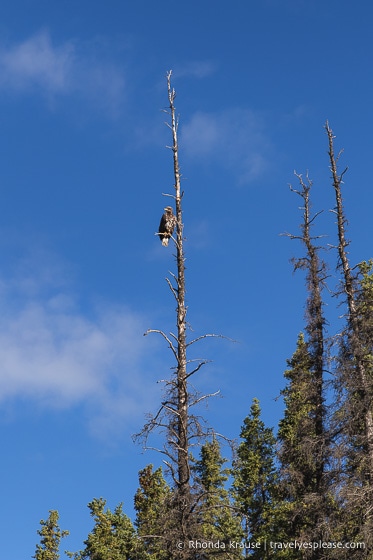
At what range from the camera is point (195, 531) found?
552 inches

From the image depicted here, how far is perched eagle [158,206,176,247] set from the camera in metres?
17.0

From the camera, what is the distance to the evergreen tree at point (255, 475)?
33281 millimetres

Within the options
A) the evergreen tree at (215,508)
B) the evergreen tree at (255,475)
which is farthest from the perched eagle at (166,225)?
the evergreen tree at (255,475)

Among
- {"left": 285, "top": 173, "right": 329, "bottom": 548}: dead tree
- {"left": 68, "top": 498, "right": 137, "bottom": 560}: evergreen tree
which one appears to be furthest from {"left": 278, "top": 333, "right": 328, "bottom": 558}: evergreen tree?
{"left": 68, "top": 498, "right": 137, "bottom": 560}: evergreen tree

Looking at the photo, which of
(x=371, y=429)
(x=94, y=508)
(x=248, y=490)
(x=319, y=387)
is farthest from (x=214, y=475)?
(x=371, y=429)

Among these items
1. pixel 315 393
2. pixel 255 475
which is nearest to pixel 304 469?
pixel 315 393

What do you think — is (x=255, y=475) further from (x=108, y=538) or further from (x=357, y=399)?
(x=357, y=399)

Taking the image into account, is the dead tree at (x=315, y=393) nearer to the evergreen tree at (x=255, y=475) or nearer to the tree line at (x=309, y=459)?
the tree line at (x=309, y=459)

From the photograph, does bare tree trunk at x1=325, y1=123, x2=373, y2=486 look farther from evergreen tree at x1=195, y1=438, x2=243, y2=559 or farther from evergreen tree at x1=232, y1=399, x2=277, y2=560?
evergreen tree at x1=232, y1=399, x2=277, y2=560

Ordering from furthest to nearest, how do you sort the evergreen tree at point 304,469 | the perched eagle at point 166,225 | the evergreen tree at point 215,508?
the evergreen tree at point 304,469 < the perched eagle at point 166,225 < the evergreen tree at point 215,508

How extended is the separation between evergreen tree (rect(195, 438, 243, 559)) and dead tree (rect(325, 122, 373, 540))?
3.17 m

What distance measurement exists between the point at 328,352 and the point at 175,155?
315 inches

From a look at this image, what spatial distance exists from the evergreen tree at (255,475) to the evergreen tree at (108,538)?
5.92 metres

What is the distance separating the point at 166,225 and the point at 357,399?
6.88 m
